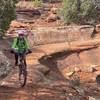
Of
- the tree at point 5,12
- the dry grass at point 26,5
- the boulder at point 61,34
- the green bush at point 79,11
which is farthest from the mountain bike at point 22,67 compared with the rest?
the dry grass at point 26,5

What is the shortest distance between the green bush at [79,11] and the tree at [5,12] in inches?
A: 241

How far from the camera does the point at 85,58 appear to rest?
67.9 ft

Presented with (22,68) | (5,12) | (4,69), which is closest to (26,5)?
(5,12)

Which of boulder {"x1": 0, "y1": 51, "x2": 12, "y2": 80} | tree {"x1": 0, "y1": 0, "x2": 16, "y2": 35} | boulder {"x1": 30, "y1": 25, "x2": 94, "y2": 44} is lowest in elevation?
boulder {"x1": 30, "y1": 25, "x2": 94, "y2": 44}

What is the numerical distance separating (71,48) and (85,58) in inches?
36.4

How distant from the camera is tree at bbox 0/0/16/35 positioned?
2069 cm

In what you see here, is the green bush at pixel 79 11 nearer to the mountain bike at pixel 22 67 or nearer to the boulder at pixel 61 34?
the boulder at pixel 61 34

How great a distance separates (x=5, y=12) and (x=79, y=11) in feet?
24.4

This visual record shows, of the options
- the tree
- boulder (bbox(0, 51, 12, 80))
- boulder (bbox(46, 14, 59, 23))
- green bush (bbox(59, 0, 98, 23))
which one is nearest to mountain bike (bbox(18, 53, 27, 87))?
boulder (bbox(0, 51, 12, 80))

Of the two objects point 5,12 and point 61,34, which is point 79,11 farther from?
point 5,12

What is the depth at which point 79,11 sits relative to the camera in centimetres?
2688

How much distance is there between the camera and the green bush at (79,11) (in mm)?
26500

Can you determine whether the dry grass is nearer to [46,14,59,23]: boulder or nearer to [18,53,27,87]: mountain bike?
[46,14,59,23]: boulder

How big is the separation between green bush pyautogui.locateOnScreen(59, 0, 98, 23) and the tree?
20.1 ft
